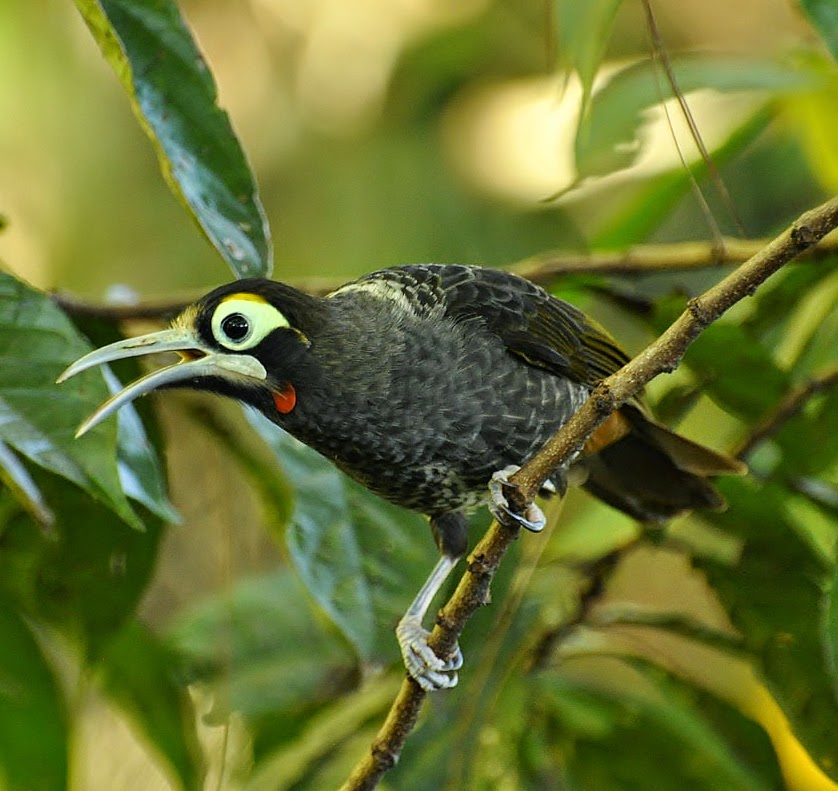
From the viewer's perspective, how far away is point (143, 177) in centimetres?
573

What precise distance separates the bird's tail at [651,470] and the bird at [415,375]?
10 centimetres

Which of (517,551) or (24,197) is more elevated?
(24,197)

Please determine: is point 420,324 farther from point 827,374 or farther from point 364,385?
point 827,374

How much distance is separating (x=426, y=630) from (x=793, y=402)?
74cm

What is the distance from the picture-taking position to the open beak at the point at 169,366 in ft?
5.20

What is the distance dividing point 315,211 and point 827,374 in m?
3.53

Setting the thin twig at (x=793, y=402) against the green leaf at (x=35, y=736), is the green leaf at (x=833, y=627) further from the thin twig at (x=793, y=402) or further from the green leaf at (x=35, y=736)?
the green leaf at (x=35, y=736)

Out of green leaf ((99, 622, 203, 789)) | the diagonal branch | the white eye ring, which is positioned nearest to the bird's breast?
the white eye ring

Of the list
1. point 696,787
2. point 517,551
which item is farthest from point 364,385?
point 696,787

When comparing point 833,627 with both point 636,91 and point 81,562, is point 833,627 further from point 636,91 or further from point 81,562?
point 81,562


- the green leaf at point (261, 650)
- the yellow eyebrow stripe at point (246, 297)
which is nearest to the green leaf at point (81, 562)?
the green leaf at point (261, 650)

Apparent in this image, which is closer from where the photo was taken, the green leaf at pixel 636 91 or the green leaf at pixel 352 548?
the green leaf at pixel 352 548

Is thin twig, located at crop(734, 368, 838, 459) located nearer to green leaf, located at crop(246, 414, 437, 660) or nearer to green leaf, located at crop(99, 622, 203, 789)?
green leaf, located at crop(246, 414, 437, 660)

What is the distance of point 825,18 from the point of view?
1876 millimetres
